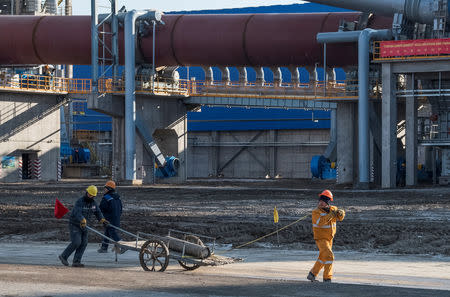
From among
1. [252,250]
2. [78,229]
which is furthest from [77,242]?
[252,250]

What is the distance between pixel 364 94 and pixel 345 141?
4.74 metres

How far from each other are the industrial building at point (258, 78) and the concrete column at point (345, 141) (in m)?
0.06

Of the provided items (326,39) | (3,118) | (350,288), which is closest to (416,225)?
(350,288)

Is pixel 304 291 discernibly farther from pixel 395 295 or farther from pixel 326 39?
pixel 326 39

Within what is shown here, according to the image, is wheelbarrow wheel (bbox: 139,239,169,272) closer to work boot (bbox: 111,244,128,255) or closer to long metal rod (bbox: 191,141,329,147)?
work boot (bbox: 111,244,128,255)

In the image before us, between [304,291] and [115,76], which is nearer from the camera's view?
[304,291]

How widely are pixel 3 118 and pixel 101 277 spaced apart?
43758 millimetres

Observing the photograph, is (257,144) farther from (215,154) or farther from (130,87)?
(130,87)

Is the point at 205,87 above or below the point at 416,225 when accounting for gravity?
above

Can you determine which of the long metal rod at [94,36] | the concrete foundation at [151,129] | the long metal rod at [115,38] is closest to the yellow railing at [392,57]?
the concrete foundation at [151,129]

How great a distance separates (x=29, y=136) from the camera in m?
58.8

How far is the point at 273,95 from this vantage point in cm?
→ 5312

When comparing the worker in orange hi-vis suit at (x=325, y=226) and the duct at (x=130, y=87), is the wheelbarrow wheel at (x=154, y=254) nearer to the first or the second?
the worker in orange hi-vis suit at (x=325, y=226)

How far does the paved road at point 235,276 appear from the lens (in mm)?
13578
